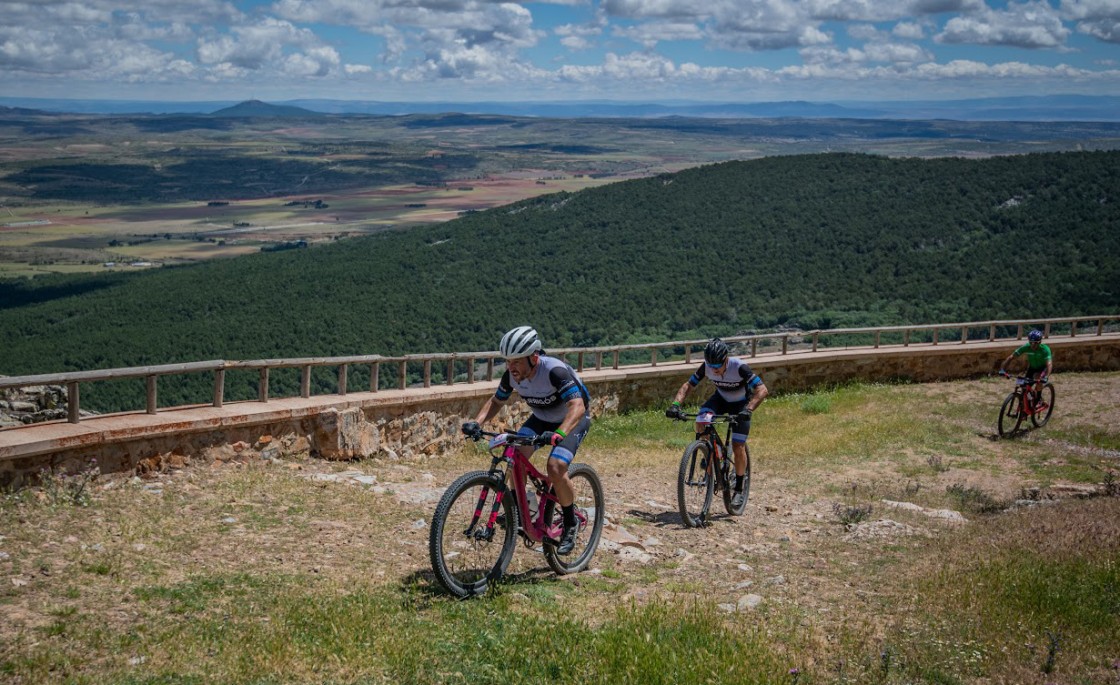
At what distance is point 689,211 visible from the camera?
277ft

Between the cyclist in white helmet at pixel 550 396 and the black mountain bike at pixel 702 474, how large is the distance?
259cm

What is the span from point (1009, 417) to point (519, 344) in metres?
12.1

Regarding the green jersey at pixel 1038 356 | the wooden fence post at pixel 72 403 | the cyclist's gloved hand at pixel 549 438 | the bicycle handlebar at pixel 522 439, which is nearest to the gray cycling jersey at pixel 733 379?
the cyclist's gloved hand at pixel 549 438

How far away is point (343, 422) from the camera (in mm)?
11664

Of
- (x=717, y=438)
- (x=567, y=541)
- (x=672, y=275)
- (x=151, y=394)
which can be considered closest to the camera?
(x=567, y=541)

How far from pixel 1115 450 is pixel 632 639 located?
1175cm

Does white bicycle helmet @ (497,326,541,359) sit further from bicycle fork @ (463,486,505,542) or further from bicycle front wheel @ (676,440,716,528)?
bicycle front wheel @ (676,440,716,528)

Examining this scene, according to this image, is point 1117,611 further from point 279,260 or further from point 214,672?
point 279,260

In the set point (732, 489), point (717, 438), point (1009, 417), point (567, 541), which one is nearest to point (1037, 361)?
point (1009, 417)

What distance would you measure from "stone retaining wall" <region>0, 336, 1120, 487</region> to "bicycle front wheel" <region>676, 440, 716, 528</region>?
14.2 ft

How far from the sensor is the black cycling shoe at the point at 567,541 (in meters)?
7.42

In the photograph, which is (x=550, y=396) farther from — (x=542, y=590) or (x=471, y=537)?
(x=542, y=590)

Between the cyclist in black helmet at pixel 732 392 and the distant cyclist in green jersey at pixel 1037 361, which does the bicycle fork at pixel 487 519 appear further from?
the distant cyclist in green jersey at pixel 1037 361

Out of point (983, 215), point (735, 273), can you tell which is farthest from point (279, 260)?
point (983, 215)
